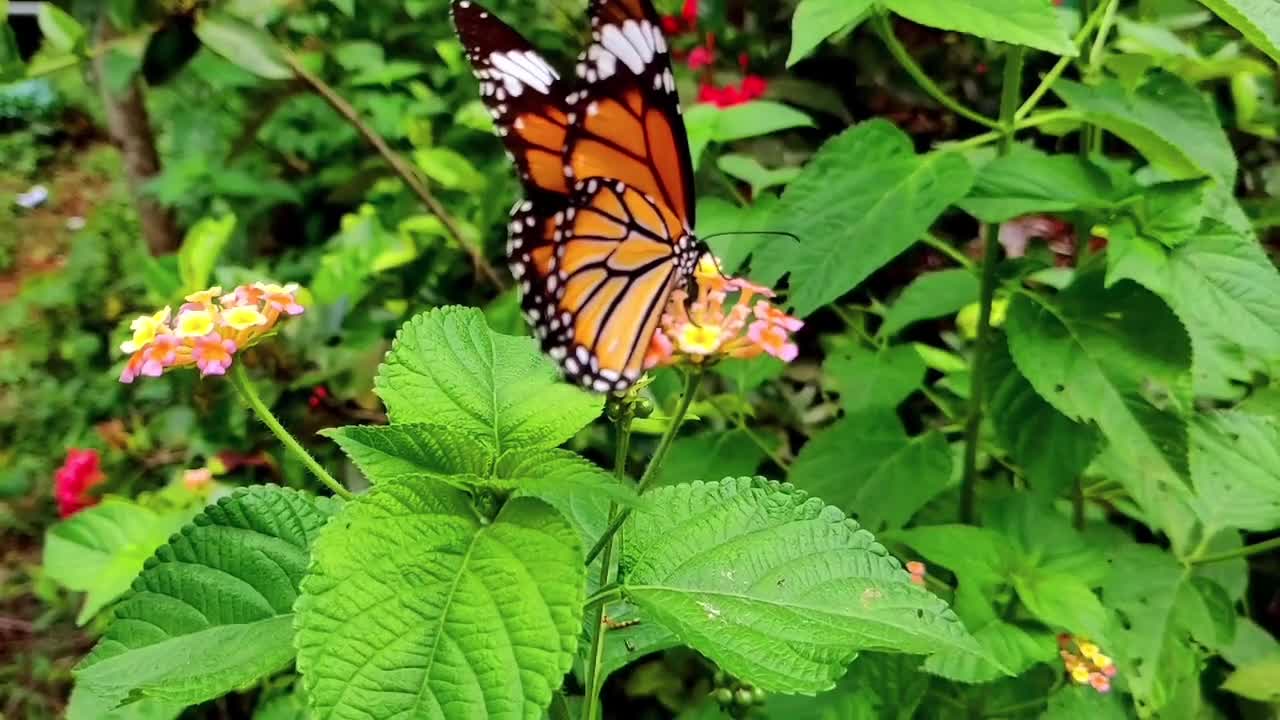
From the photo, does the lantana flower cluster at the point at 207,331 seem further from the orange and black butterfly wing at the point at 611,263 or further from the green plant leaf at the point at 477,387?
the orange and black butterfly wing at the point at 611,263

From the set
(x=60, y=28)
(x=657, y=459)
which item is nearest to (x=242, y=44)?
(x=60, y=28)

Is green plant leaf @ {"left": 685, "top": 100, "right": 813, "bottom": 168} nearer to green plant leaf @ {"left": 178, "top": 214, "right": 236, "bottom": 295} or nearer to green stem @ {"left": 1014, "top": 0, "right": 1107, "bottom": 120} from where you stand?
green stem @ {"left": 1014, "top": 0, "right": 1107, "bottom": 120}

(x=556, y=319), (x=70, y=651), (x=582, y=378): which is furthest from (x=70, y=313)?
(x=582, y=378)

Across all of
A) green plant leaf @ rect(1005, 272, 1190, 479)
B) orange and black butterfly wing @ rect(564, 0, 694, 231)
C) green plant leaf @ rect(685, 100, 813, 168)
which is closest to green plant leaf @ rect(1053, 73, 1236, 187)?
green plant leaf @ rect(1005, 272, 1190, 479)

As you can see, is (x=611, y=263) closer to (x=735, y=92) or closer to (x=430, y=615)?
(x=430, y=615)

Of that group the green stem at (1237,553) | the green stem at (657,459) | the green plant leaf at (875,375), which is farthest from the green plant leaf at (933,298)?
the green stem at (657,459)

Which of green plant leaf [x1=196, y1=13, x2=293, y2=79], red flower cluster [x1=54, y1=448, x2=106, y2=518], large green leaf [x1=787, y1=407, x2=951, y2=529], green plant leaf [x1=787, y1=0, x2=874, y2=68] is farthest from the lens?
red flower cluster [x1=54, y1=448, x2=106, y2=518]
